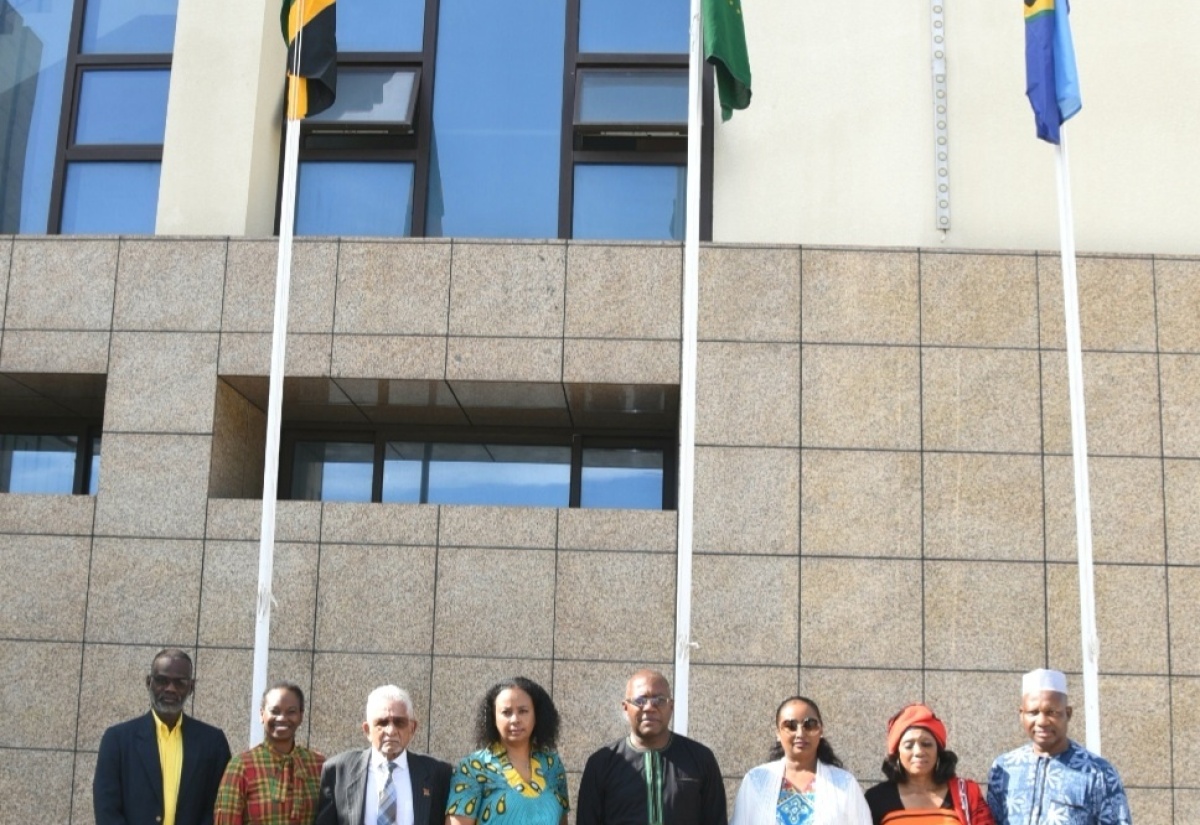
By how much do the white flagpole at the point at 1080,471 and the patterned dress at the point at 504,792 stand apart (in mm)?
3403

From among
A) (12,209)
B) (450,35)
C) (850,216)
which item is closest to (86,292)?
(12,209)

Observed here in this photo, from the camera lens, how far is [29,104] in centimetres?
1136

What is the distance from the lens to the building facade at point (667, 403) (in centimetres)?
953

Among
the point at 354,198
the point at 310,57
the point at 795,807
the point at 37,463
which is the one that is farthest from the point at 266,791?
the point at 37,463

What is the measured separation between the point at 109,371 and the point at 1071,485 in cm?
637

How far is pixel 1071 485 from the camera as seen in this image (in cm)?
967

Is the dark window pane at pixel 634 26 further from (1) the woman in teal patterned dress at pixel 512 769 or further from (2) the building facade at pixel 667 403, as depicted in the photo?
(1) the woman in teal patterned dress at pixel 512 769

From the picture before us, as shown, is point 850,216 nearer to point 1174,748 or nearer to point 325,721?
point 1174,748

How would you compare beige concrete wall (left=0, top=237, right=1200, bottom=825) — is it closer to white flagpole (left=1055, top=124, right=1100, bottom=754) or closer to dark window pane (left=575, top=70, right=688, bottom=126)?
white flagpole (left=1055, top=124, right=1100, bottom=754)

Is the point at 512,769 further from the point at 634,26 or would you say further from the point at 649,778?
the point at 634,26

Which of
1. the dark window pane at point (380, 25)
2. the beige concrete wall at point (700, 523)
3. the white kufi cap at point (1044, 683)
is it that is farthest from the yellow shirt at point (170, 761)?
the dark window pane at point (380, 25)

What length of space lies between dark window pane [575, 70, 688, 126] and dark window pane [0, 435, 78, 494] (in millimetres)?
4615

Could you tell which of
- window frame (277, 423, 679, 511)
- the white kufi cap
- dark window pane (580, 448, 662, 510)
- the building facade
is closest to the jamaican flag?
the building facade

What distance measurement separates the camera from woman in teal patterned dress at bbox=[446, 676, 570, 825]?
20.0ft
